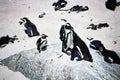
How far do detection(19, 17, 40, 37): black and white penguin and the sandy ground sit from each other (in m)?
0.05

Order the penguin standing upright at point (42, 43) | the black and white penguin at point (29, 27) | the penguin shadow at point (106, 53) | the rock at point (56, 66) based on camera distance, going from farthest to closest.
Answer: the black and white penguin at point (29, 27), the penguin standing upright at point (42, 43), the penguin shadow at point (106, 53), the rock at point (56, 66)

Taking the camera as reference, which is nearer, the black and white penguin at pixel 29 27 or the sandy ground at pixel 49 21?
the sandy ground at pixel 49 21

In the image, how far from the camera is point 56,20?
2.56m

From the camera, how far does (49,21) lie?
257cm

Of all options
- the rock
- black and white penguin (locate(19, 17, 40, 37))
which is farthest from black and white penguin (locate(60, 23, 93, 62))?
black and white penguin (locate(19, 17, 40, 37))

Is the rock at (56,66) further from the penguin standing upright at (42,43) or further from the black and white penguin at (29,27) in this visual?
the black and white penguin at (29,27)

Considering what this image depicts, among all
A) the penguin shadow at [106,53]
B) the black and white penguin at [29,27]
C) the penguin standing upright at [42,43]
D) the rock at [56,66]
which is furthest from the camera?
the black and white penguin at [29,27]

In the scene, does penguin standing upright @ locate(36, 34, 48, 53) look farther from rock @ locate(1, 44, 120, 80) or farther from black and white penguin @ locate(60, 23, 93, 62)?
black and white penguin @ locate(60, 23, 93, 62)

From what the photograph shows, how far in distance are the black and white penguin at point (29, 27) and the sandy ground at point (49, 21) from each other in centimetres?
5

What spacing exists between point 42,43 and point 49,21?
43 centimetres

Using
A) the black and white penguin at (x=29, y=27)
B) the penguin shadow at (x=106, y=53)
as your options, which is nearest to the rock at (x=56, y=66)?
the penguin shadow at (x=106, y=53)

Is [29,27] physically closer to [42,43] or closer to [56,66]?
[42,43]

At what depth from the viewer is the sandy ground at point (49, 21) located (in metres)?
2.22

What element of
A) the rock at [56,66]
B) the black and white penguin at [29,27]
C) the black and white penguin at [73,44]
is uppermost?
the black and white penguin at [29,27]
